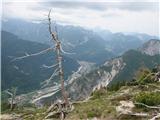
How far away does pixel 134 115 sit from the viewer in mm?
33688

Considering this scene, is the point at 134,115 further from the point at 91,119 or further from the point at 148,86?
the point at 148,86

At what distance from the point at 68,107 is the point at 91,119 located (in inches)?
150

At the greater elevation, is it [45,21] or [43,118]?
[45,21]

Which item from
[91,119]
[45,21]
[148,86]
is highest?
[45,21]

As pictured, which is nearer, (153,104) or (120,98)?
(153,104)

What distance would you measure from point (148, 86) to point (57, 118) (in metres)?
21.5

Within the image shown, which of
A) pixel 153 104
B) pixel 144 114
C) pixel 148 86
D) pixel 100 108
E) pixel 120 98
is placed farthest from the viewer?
pixel 148 86

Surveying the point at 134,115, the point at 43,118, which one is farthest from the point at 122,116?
the point at 43,118

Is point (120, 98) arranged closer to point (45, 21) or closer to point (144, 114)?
point (144, 114)

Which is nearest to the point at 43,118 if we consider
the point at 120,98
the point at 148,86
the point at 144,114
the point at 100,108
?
the point at 100,108

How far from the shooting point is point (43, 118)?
3991 cm

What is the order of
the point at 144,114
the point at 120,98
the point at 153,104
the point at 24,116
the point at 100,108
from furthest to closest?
the point at 24,116 < the point at 120,98 < the point at 100,108 < the point at 153,104 < the point at 144,114

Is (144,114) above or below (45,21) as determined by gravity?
below

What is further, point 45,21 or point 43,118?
point 43,118
